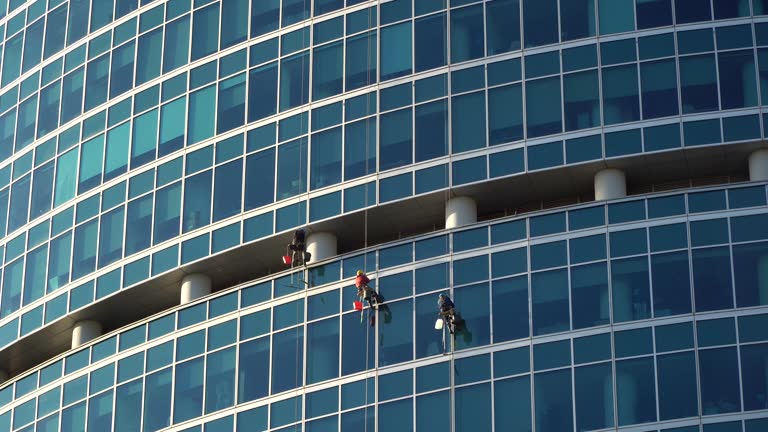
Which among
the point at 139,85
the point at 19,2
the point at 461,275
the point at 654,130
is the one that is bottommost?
the point at 461,275

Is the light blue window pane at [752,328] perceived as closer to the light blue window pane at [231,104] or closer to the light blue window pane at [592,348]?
the light blue window pane at [592,348]

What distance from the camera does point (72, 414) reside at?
84.2 metres

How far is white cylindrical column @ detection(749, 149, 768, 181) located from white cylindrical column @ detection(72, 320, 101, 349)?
84.0 feet

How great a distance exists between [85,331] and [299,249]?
11.5m

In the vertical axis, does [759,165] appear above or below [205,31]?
below

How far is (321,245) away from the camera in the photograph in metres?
81.9

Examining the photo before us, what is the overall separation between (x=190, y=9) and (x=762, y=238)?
81.9 feet

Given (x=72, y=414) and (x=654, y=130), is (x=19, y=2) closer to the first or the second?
(x=72, y=414)

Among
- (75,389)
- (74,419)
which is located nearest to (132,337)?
(75,389)

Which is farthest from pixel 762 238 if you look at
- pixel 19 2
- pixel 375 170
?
pixel 19 2

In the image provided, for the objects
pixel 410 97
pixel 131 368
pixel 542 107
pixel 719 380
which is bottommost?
pixel 719 380

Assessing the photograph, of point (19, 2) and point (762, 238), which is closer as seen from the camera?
point (762, 238)

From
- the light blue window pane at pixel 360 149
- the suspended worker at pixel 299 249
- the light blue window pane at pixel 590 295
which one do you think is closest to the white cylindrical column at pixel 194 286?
the suspended worker at pixel 299 249

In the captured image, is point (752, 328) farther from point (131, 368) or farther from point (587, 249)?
point (131, 368)
